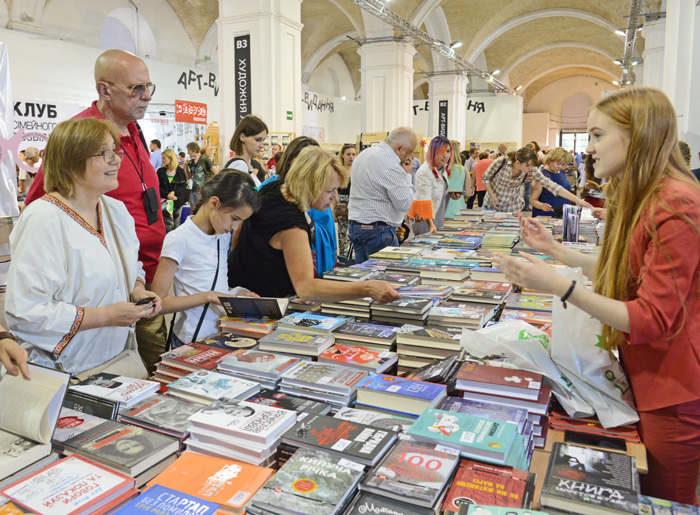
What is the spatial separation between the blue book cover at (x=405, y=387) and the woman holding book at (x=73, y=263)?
2.76 ft

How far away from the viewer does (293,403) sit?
4.82 ft

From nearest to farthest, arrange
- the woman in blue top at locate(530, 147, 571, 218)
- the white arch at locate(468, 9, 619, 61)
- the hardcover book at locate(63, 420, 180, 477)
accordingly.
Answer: the hardcover book at locate(63, 420, 180, 477), the woman in blue top at locate(530, 147, 571, 218), the white arch at locate(468, 9, 619, 61)

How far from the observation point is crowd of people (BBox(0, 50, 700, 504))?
1344 mm

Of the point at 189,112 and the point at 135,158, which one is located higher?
the point at 189,112

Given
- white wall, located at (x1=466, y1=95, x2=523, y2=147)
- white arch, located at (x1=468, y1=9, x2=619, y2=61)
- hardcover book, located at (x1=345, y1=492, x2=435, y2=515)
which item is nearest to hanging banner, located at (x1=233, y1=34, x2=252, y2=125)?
hardcover book, located at (x1=345, y1=492, x2=435, y2=515)

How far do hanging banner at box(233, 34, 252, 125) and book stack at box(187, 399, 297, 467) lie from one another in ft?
25.7

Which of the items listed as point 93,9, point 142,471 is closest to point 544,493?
point 142,471

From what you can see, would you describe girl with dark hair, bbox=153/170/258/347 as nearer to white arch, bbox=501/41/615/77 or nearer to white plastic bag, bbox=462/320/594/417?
white plastic bag, bbox=462/320/594/417

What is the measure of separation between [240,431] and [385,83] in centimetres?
1355

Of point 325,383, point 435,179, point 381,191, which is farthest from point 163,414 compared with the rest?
point 435,179

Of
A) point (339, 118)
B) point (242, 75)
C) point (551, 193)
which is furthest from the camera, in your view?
point (339, 118)

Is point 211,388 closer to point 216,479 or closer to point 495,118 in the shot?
point 216,479

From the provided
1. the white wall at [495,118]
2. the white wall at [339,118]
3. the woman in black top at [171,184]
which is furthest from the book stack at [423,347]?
the white wall at [495,118]

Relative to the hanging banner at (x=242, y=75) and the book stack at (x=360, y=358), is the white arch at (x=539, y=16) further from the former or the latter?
the book stack at (x=360, y=358)
